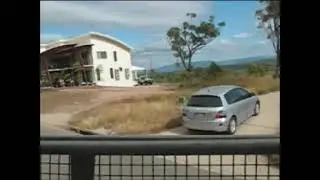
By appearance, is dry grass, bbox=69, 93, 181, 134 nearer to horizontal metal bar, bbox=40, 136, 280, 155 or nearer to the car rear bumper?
the car rear bumper

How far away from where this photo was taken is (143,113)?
4.23 meters

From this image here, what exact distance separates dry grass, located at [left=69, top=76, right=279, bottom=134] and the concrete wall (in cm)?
32

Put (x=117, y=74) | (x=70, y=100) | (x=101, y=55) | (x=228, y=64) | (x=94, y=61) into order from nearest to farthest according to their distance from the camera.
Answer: (x=94, y=61)
(x=101, y=55)
(x=117, y=74)
(x=70, y=100)
(x=228, y=64)

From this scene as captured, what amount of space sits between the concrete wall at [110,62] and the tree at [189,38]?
0.39 m

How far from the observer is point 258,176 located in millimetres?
1749

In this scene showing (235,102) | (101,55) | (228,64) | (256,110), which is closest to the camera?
(235,102)

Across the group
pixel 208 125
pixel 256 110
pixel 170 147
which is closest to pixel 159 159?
pixel 170 147

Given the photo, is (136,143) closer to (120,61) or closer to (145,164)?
(145,164)

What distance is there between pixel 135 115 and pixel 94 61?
1.16 metres

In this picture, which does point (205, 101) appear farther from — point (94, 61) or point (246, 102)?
point (94, 61)

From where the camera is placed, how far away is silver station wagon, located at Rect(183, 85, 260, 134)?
304 cm

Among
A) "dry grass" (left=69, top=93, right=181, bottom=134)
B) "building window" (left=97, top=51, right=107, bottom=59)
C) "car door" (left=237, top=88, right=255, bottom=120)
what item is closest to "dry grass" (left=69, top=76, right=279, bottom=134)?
"dry grass" (left=69, top=93, right=181, bottom=134)

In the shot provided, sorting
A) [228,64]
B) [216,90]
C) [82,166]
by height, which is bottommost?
[82,166]
